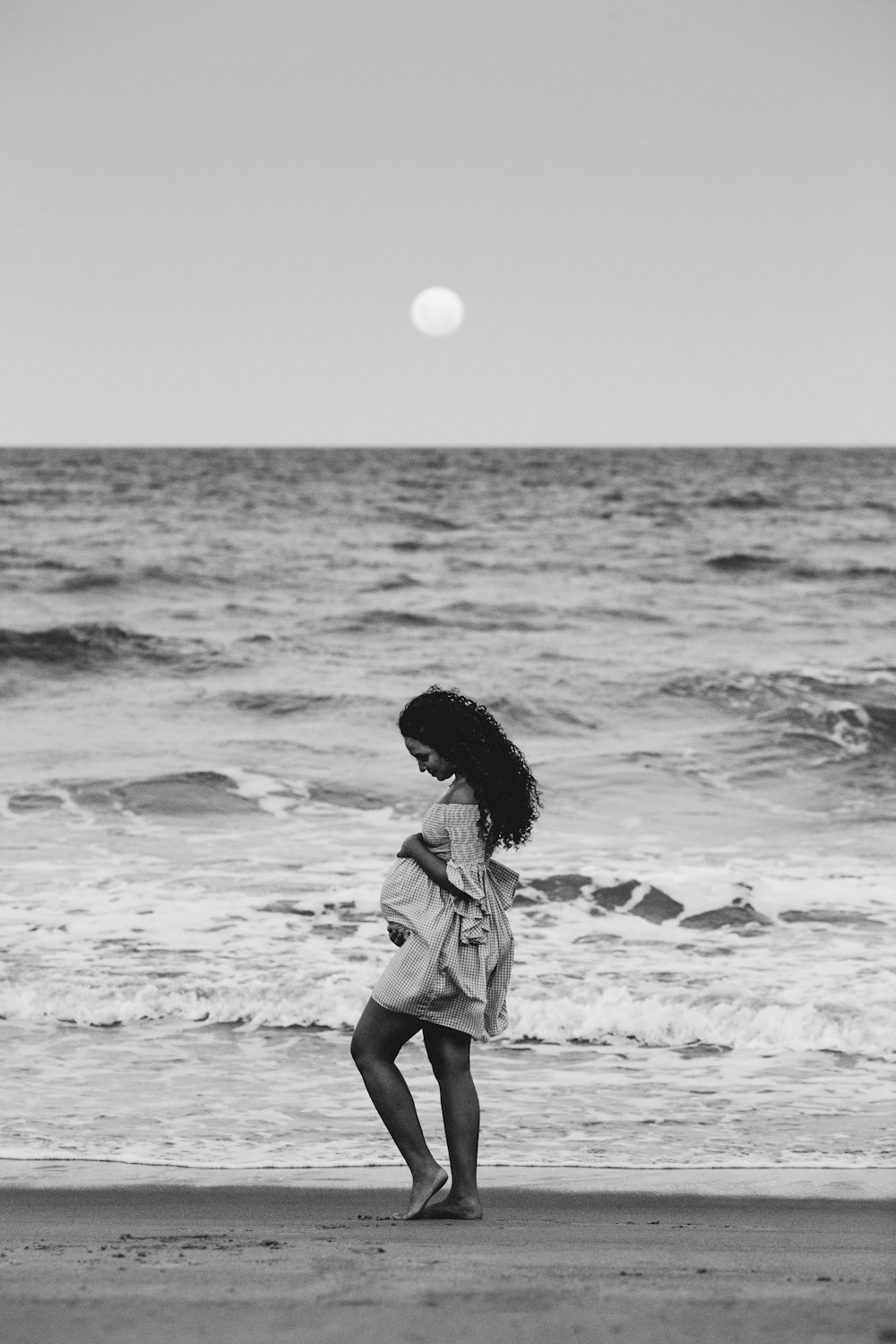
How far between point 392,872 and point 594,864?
5.17m

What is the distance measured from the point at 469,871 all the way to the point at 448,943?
0.19 meters

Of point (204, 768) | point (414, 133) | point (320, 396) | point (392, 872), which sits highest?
point (414, 133)

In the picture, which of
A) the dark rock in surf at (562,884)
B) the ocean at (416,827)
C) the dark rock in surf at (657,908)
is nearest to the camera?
the ocean at (416,827)

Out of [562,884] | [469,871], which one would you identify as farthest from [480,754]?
[562,884]

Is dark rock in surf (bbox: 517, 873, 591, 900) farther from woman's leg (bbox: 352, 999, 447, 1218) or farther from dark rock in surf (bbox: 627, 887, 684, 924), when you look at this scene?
woman's leg (bbox: 352, 999, 447, 1218)

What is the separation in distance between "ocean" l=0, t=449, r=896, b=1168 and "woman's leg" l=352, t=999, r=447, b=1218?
0.88m

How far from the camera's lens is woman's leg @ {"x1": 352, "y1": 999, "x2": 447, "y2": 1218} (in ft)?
11.8

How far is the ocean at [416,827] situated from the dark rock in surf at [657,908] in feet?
0.10

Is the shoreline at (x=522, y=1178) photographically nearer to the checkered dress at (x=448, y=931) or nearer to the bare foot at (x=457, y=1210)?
the bare foot at (x=457, y=1210)

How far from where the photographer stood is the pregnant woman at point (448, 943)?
3580 millimetres

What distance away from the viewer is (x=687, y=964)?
6.91m

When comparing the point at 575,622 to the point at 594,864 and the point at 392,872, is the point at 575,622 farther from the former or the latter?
the point at 392,872

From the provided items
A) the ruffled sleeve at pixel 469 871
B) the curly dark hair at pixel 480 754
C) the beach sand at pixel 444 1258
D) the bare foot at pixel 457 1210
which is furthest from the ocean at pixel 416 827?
the curly dark hair at pixel 480 754

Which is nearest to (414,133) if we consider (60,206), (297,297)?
(60,206)
